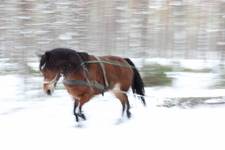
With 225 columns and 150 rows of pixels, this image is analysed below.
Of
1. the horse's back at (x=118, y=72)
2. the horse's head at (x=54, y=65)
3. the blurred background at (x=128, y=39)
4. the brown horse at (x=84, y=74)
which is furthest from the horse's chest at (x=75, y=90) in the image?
the blurred background at (x=128, y=39)

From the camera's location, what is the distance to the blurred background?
33.5 ft

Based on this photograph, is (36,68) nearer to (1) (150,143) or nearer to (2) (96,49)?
(2) (96,49)

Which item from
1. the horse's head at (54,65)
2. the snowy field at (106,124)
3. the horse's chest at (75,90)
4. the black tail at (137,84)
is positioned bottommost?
the snowy field at (106,124)

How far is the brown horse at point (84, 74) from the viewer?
640 centimetres

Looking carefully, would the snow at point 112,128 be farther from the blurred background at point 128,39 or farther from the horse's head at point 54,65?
the horse's head at point 54,65

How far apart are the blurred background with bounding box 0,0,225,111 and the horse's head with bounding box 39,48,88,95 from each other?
215 centimetres

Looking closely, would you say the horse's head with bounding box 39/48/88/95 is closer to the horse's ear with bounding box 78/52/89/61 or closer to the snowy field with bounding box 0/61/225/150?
the horse's ear with bounding box 78/52/89/61

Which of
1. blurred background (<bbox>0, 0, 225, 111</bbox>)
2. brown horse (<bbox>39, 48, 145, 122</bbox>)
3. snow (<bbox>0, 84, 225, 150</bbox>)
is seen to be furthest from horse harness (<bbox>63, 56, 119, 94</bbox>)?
blurred background (<bbox>0, 0, 225, 111</bbox>)

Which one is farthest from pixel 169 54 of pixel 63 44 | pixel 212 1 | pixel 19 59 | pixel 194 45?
pixel 19 59

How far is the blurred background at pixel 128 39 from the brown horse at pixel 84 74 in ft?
3.99

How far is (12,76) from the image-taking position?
1120 centimetres

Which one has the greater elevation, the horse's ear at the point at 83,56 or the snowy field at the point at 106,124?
the horse's ear at the point at 83,56

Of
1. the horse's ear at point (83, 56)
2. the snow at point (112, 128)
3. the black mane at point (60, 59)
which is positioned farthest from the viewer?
the horse's ear at point (83, 56)

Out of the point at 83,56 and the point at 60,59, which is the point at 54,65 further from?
the point at 83,56
